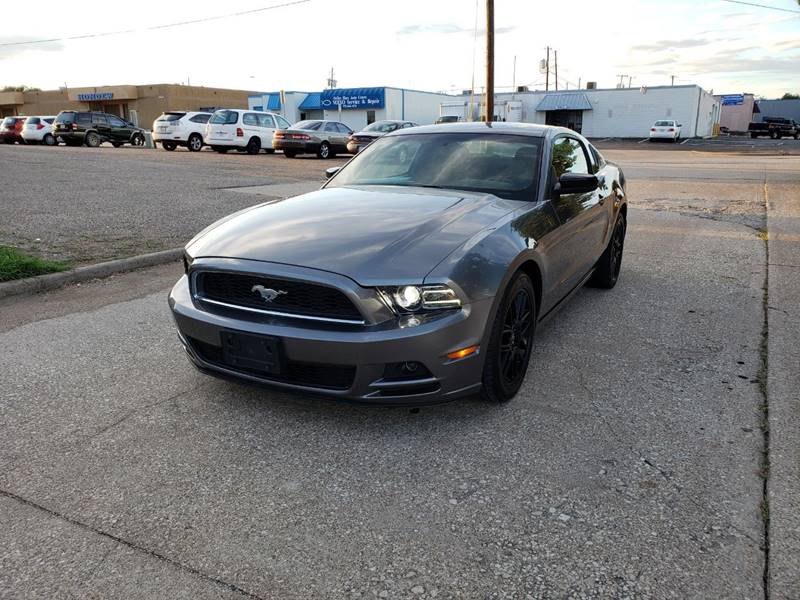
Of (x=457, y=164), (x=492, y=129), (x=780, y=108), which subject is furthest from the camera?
(x=780, y=108)

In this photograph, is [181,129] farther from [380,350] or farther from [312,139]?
[380,350]

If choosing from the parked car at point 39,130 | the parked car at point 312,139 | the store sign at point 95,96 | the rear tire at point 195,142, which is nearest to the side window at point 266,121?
the parked car at point 312,139

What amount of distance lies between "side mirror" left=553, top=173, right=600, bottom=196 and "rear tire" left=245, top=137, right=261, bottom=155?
76.6ft

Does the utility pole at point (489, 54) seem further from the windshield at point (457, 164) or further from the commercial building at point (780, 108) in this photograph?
the commercial building at point (780, 108)

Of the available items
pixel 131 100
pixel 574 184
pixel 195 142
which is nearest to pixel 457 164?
pixel 574 184

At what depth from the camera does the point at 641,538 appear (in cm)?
245

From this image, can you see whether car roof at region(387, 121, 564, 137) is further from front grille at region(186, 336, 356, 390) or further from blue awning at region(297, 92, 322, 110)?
blue awning at region(297, 92, 322, 110)

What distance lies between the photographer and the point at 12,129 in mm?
33812

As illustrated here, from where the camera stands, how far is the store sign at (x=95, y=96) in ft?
202

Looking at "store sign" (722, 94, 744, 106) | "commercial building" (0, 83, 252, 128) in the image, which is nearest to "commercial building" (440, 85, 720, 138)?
"store sign" (722, 94, 744, 106)

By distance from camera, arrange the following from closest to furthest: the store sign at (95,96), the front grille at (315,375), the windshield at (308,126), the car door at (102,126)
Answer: the front grille at (315,375) → the windshield at (308,126) → the car door at (102,126) → the store sign at (95,96)

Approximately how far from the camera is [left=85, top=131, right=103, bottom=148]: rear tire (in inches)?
1195

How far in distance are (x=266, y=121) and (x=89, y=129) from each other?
10.0m

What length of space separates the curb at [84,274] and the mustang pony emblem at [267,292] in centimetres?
359
